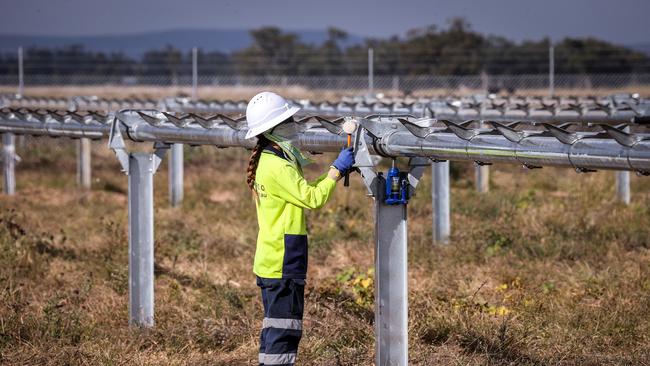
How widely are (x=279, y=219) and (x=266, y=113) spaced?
0.56 metres

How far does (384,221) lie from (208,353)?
194cm

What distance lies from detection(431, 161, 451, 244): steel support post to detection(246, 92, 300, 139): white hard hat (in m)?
4.70

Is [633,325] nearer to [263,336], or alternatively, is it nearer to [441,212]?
[263,336]

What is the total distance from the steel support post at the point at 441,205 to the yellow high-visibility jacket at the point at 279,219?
4625 millimetres

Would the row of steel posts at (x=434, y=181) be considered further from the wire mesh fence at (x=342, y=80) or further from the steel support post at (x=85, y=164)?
the wire mesh fence at (x=342, y=80)

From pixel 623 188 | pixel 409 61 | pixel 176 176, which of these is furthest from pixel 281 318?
pixel 409 61

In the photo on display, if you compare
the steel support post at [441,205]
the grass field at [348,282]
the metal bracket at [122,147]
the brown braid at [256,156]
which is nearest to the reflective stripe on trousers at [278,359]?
the grass field at [348,282]

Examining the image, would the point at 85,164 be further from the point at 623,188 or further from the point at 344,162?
the point at 344,162

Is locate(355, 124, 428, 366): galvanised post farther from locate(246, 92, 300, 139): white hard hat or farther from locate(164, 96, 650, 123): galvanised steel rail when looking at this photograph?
locate(164, 96, 650, 123): galvanised steel rail

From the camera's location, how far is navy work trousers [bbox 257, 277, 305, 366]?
17.0 ft

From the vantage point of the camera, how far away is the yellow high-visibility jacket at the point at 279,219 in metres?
5.10

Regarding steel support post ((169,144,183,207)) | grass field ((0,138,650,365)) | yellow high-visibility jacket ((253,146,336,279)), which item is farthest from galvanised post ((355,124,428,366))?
steel support post ((169,144,183,207))

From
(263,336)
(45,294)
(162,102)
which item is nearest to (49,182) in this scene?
(162,102)

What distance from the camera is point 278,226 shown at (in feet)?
17.0
